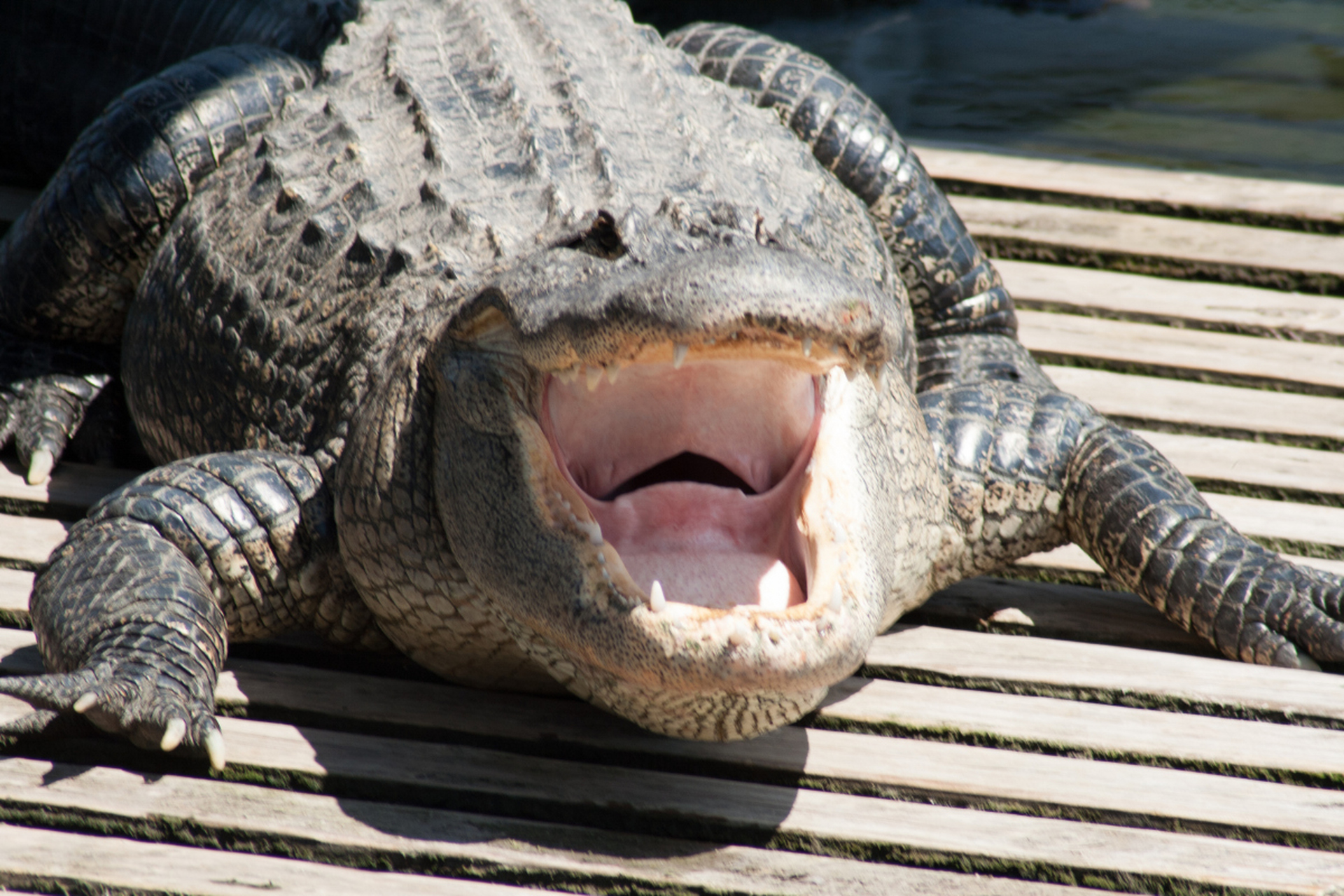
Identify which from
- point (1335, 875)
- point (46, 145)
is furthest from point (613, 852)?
point (46, 145)

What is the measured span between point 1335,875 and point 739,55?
2.83 m

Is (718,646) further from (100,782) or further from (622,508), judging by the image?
(100,782)

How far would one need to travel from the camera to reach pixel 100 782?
2441mm

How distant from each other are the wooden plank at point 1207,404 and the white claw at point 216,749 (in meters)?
2.77

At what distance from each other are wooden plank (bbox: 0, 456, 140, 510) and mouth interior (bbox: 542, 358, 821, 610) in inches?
64.2

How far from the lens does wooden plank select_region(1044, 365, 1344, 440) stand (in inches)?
160

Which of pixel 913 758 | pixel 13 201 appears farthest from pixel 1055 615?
pixel 13 201

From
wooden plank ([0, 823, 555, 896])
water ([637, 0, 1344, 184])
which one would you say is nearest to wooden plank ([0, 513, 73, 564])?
wooden plank ([0, 823, 555, 896])

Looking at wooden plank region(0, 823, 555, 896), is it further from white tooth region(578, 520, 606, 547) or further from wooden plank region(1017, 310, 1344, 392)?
wooden plank region(1017, 310, 1344, 392)


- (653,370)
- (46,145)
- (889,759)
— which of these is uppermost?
(653,370)

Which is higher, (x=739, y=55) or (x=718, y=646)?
(x=739, y=55)

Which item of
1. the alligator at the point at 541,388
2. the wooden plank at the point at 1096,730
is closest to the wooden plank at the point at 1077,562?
the alligator at the point at 541,388

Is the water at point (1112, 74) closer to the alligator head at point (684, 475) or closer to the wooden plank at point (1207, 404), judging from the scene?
the wooden plank at point (1207, 404)

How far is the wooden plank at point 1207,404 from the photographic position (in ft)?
13.4
